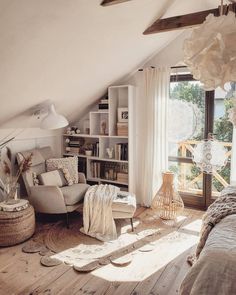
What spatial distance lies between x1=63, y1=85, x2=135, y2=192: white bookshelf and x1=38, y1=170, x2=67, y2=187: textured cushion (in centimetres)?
72

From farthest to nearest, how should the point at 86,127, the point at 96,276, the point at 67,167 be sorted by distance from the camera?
the point at 86,127, the point at 67,167, the point at 96,276

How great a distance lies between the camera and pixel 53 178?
140 inches

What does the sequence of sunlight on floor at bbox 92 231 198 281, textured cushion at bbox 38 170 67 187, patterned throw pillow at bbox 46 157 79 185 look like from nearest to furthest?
sunlight on floor at bbox 92 231 198 281, textured cushion at bbox 38 170 67 187, patterned throw pillow at bbox 46 157 79 185

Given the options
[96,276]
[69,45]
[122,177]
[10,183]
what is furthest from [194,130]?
[10,183]

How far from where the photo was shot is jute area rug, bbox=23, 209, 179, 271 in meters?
2.54

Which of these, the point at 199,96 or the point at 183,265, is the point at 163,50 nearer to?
the point at 199,96

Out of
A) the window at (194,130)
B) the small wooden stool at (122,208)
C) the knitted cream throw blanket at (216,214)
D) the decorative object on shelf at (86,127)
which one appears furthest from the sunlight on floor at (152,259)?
the decorative object on shelf at (86,127)

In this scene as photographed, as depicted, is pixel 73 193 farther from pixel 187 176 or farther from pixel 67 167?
pixel 187 176

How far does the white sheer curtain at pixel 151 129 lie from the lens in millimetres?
3746

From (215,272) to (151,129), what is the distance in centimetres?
271

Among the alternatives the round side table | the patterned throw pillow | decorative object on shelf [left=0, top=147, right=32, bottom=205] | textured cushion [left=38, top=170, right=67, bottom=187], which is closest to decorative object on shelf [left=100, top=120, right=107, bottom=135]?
the patterned throw pillow

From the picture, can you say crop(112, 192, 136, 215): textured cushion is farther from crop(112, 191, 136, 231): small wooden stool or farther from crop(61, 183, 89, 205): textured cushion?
crop(61, 183, 89, 205): textured cushion

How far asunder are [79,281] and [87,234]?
34.1 inches

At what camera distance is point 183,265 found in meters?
2.48
